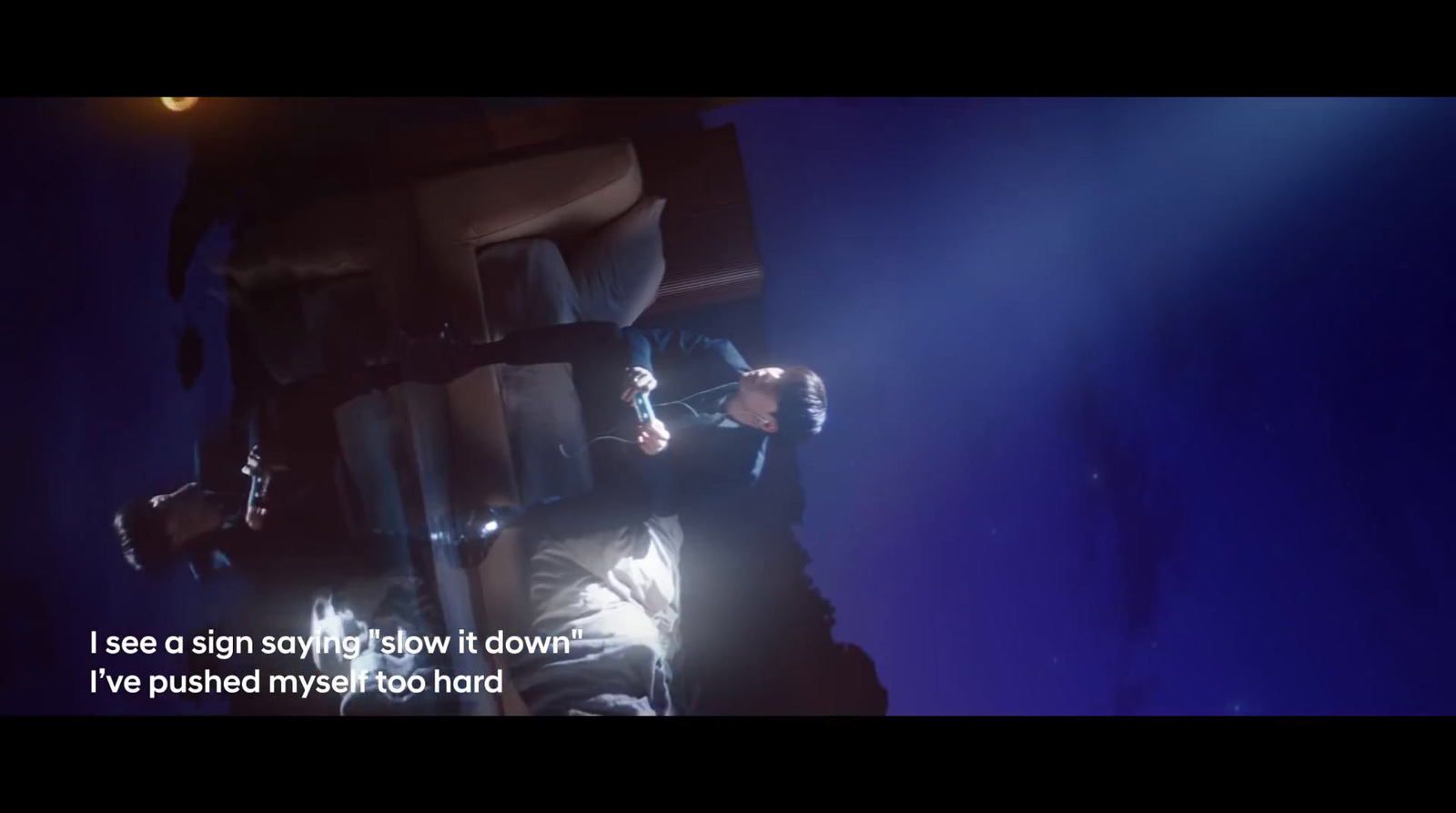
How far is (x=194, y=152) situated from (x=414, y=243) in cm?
62

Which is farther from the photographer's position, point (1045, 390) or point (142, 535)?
point (1045, 390)

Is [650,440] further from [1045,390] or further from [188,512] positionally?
[188,512]

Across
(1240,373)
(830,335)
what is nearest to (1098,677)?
(1240,373)

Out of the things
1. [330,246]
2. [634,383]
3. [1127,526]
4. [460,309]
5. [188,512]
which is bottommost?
[1127,526]

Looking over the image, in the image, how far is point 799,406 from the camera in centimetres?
206

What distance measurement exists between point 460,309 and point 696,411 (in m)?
0.62

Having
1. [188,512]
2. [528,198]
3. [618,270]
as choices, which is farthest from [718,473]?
[188,512]

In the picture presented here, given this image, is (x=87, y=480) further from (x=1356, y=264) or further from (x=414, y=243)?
(x=1356, y=264)

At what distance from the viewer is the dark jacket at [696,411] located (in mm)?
2037

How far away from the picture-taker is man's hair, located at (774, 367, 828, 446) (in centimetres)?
206

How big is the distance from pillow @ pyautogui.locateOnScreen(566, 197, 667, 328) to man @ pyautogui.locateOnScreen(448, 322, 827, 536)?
0.05 meters

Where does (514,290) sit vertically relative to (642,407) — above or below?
above

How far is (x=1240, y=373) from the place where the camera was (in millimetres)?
2170

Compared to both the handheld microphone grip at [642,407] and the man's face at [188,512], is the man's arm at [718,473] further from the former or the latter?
the man's face at [188,512]
